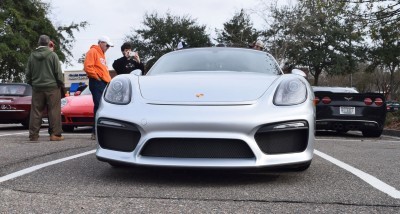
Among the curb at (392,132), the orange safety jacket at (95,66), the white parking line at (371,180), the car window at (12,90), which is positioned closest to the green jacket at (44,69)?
the orange safety jacket at (95,66)

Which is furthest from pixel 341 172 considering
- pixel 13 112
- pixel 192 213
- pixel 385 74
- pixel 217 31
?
pixel 385 74

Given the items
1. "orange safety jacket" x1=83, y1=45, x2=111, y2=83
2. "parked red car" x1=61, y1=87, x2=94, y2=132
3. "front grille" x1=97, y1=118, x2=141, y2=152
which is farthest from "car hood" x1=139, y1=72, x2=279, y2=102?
"parked red car" x1=61, y1=87, x2=94, y2=132

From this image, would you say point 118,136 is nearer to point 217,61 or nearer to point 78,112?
point 217,61

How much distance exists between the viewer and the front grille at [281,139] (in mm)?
3594

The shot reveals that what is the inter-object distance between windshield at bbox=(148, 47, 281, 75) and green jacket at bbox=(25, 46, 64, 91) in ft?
9.61

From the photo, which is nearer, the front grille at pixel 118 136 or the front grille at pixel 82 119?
the front grille at pixel 118 136

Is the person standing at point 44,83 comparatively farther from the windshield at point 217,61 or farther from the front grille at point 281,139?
the front grille at point 281,139

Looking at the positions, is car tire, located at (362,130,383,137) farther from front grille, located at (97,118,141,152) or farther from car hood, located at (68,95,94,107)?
front grille, located at (97,118,141,152)

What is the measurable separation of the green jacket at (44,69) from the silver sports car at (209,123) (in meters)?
3.75

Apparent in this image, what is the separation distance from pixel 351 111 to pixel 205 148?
23.5 feet

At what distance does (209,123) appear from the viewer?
353cm

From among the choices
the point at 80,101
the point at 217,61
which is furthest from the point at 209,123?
the point at 80,101

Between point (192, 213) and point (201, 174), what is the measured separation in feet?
4.50

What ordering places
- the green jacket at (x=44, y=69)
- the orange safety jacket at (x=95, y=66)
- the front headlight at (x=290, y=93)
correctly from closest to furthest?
the front headlight at (x=290, y=93) → the green jacket at (x=44, y=69) → the orange safety jacket at (x=95, y=66)
